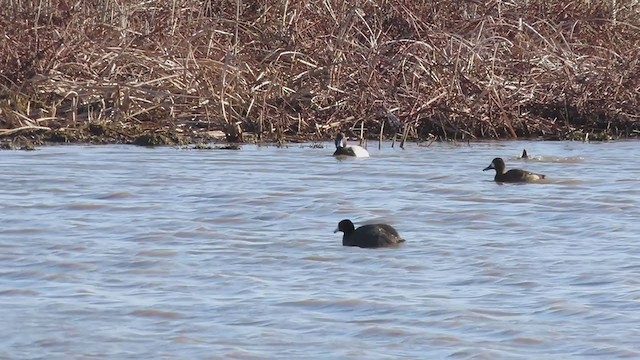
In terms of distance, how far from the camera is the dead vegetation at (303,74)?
1609cm

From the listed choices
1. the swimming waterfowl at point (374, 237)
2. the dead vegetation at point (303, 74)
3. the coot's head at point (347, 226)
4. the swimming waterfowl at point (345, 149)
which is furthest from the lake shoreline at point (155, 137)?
the swimming waterfowl at point (374, 237)

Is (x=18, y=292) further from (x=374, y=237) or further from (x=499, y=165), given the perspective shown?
(x=499, y=165)

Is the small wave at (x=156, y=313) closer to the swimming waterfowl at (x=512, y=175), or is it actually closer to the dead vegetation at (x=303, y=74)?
the swimming waterfowl at (x=512, y=175)

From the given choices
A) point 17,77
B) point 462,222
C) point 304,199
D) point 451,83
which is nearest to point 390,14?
point 451,83

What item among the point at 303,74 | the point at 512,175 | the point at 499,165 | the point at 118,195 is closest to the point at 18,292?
the point at 118,195

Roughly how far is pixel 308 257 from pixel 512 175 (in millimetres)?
4294

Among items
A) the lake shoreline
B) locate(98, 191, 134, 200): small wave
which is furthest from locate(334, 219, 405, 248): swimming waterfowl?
the lake shoreline

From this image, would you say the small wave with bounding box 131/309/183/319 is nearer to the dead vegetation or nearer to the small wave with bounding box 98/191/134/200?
the small wave with bounding box 98/191/134/200

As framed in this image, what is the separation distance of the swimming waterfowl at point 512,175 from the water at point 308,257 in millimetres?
160

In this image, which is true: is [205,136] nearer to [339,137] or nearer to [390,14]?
[339,137]

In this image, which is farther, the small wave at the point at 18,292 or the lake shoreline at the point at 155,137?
the lake shoreline at the point at 155,137

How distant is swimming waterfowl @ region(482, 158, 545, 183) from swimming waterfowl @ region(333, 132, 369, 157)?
154cm

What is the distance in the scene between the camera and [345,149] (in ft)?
48.1

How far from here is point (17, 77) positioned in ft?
53.0
